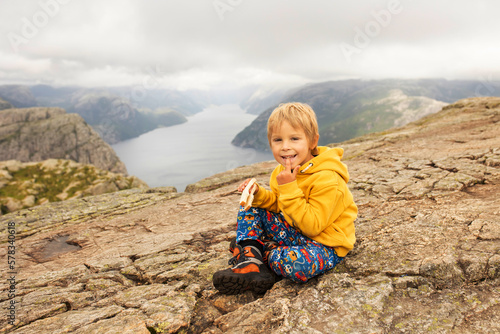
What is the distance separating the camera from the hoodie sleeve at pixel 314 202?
469 cm

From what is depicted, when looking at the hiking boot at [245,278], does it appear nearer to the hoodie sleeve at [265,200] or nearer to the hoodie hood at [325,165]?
the hoodie sleeve at [265,200]

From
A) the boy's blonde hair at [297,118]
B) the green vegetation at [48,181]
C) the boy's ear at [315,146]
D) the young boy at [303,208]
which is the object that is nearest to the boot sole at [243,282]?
the young boy at [303,208]

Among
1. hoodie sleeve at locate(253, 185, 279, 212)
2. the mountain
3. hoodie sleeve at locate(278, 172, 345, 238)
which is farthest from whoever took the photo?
the mountain

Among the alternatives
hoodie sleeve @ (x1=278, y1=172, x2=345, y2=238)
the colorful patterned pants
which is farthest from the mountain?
hoodie sleeve @ (x1=278, y1=172, x2=345, y2=238)

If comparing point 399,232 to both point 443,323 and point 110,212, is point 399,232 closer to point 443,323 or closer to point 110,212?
point 443,323

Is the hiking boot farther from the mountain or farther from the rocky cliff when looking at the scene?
the mountain

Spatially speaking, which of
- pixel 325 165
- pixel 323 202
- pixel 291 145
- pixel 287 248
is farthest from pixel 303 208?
pixel 291 145

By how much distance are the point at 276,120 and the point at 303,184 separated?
1.45 m

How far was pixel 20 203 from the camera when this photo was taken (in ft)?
348

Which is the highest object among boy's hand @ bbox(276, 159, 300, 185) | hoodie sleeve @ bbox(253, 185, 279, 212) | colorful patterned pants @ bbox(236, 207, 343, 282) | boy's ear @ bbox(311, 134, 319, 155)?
boy's ear @ bbox(311, 134, 319, 155)

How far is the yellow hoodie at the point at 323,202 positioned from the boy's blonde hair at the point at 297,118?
0.56 metres

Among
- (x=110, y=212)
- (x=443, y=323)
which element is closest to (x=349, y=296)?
(x=443, y=323)

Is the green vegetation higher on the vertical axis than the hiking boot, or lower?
lower

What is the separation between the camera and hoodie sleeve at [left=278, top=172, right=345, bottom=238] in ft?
15.4
